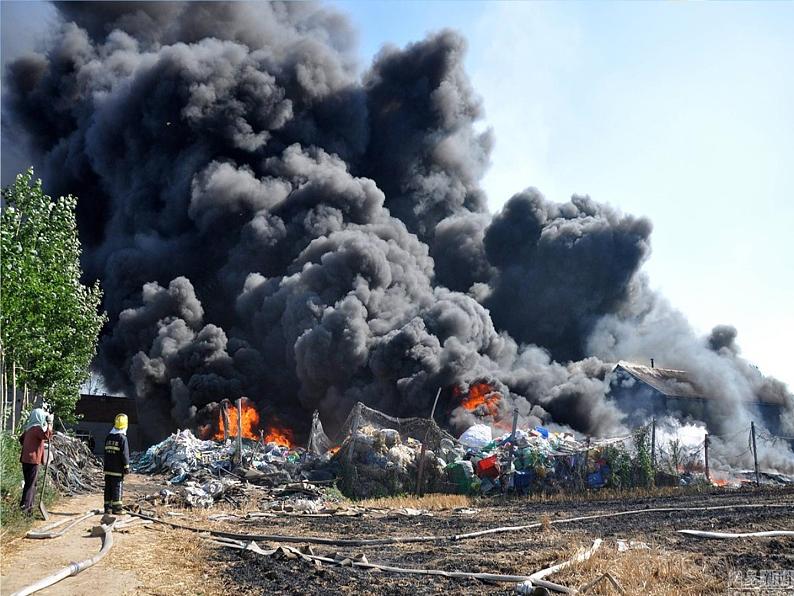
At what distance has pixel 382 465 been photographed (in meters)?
19.9

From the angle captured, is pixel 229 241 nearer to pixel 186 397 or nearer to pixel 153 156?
pixel 153 156

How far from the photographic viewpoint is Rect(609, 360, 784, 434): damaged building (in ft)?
131

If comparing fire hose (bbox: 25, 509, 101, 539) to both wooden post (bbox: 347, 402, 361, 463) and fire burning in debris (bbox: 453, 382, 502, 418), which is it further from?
fire burning in debris (bbox: 453, 382, 502, 418)

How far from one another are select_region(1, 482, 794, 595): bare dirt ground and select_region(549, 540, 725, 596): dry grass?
0.01m

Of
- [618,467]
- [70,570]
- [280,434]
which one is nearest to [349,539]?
[70,570]

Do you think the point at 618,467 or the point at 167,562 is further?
the point at 618,467

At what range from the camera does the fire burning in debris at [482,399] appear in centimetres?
3459

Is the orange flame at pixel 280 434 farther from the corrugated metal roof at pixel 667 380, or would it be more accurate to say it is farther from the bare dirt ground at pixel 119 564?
the bare dirt ground at pixel 119 564

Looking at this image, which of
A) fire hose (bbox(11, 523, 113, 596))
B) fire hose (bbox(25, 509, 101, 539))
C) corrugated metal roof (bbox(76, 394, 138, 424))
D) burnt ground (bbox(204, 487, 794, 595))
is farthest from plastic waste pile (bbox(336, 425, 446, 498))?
corrugated metal roof (bbox(76, 394, 138, 424))

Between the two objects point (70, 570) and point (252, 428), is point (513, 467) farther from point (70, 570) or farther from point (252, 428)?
point (252, 428)

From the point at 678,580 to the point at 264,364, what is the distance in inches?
1472

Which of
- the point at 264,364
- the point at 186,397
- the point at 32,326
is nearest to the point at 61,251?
the point at 32,326

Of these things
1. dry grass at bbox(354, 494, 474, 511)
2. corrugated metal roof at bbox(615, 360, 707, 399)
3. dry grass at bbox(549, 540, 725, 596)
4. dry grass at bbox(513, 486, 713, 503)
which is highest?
corrugated metal roof at bbox(615, 360, 707, 399)

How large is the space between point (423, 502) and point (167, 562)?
9.87 metres
